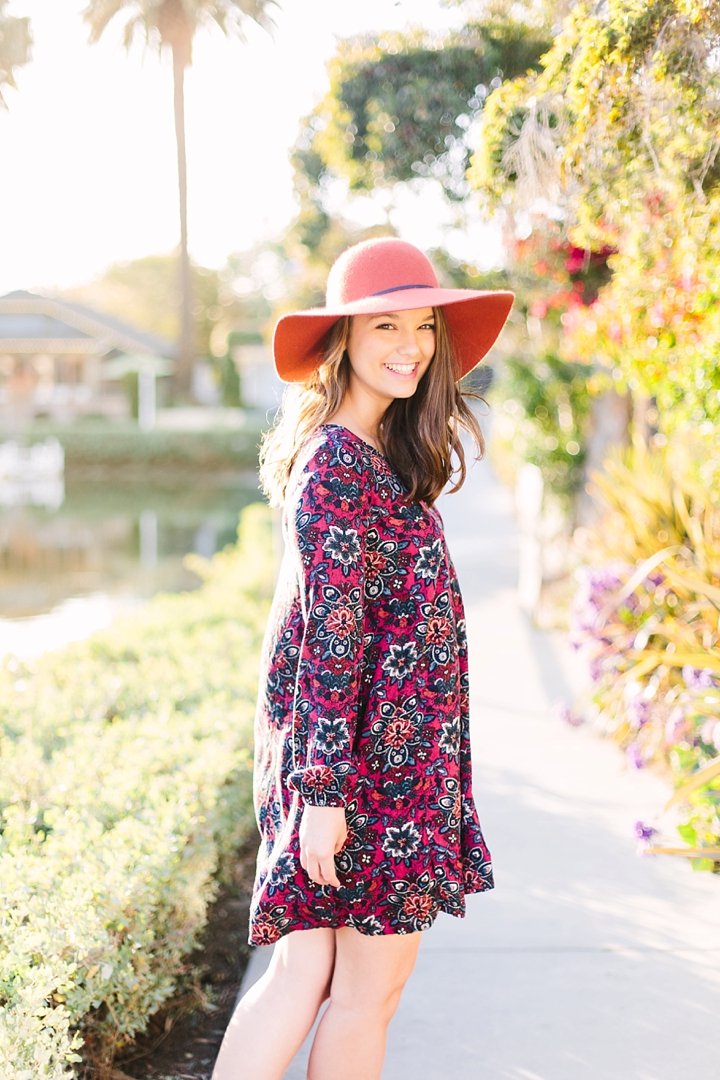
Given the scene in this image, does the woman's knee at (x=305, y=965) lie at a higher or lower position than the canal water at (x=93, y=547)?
higher

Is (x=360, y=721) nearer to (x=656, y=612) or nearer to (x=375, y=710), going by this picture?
(x=375, y=710)

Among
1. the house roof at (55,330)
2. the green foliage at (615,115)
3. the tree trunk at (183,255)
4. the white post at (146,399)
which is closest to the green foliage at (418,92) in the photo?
the green foliage at (615,115)

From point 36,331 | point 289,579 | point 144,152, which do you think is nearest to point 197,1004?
point 289,579

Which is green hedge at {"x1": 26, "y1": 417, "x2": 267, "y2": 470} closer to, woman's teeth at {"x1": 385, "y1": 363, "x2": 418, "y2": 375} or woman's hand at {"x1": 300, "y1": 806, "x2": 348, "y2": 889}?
woman's teeth at {"x1": 385, "y1": 363, "x2": 418, "y2": 375}

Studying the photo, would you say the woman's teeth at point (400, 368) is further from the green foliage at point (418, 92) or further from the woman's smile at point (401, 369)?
the green foliage at point (418, 92)

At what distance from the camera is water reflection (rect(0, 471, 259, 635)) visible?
11047 mm

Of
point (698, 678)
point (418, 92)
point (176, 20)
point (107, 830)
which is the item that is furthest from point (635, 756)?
point (176, 20)

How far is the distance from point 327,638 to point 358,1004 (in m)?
0.73

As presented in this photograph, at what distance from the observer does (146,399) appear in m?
33.3

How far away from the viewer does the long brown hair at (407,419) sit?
1.99m

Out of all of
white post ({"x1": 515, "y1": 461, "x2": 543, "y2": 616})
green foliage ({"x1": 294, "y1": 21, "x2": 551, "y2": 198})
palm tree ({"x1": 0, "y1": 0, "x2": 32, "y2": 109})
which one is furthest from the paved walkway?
palm tree ({"x1": 0, "y1": 0, "x2": 32, "y2": 109})

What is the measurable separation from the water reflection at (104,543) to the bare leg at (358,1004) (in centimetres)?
720

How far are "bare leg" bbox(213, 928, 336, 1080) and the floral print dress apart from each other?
0.08m

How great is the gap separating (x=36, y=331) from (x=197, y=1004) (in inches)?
1474
